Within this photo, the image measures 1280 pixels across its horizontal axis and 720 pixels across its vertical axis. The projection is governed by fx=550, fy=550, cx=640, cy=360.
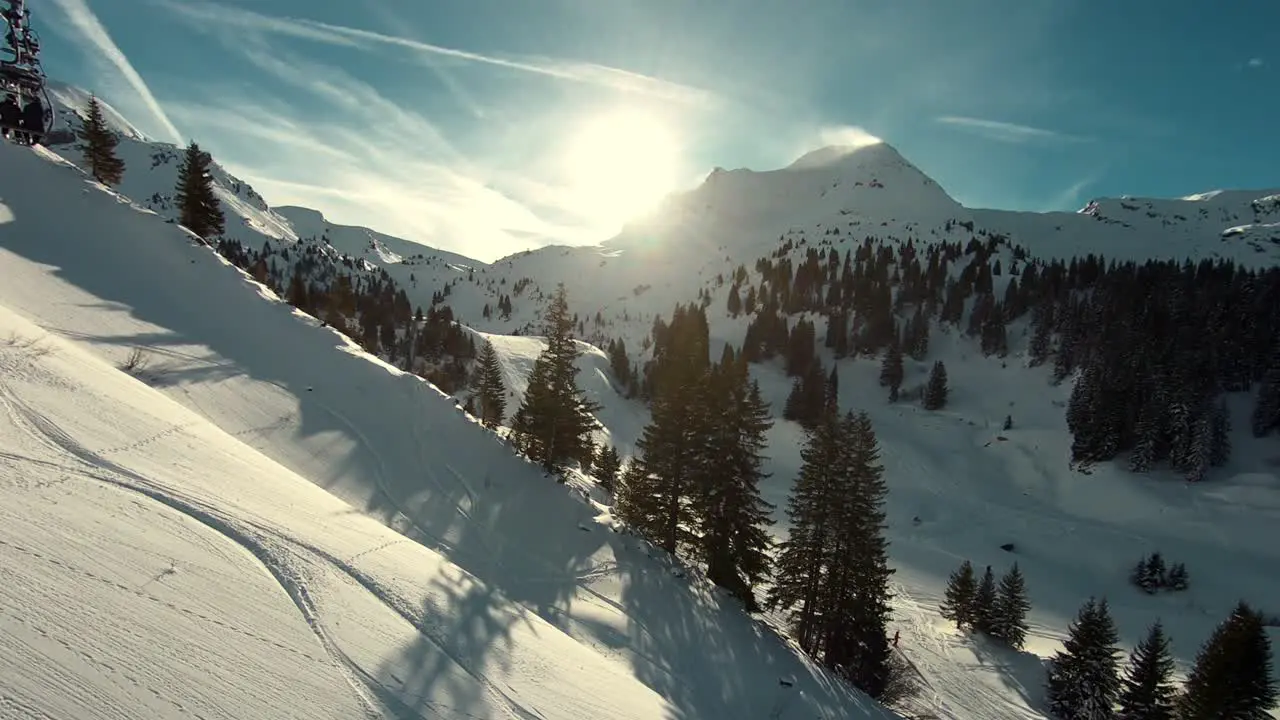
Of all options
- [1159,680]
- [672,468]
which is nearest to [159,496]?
[672,468]

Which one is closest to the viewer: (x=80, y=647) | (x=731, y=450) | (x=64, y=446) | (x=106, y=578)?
(x=80, y=647)

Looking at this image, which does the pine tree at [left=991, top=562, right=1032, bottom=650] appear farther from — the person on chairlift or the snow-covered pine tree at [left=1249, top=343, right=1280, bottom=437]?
the snow-covered pine tree at [left=1249, top=343, right=1280, bottom=437]

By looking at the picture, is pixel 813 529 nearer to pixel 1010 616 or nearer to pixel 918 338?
pixel 1010 616

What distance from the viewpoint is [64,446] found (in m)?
9.34

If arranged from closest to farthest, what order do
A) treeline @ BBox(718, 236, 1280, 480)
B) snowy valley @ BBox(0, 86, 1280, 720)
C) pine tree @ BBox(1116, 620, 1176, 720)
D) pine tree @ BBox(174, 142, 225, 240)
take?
snowy valley @ BBox(0, 86, 1280, 720)
pine tree @ BBox(1116, 620, 1176, 720)
pine tree @ BBox(174, 142, 225, 240)
treeline @ BBox(718, 236, 1280, 480)

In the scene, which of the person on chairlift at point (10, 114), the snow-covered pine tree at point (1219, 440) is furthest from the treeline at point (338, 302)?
the snow-covered pine tree at point (1219, 440)

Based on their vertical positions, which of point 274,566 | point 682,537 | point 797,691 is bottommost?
point 797,691

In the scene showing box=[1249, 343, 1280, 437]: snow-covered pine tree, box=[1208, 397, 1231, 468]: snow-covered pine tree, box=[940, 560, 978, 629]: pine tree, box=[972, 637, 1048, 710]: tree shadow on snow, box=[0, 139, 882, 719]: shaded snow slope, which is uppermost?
box=[1249, 343, 1280, 437]: snow-covered pine tree

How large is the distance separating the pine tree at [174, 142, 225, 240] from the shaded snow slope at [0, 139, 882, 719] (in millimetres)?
9188

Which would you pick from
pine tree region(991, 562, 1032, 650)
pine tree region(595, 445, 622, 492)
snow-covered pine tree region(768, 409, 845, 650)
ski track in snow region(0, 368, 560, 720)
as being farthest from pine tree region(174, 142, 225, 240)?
pine tree region(991, 562, 1032, 650)

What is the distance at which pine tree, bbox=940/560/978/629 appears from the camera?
3919cm

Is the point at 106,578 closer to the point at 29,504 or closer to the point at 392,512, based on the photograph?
the point at 29,504

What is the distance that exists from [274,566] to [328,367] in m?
20.6

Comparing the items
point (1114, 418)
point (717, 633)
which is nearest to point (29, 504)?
point (717, 633)
